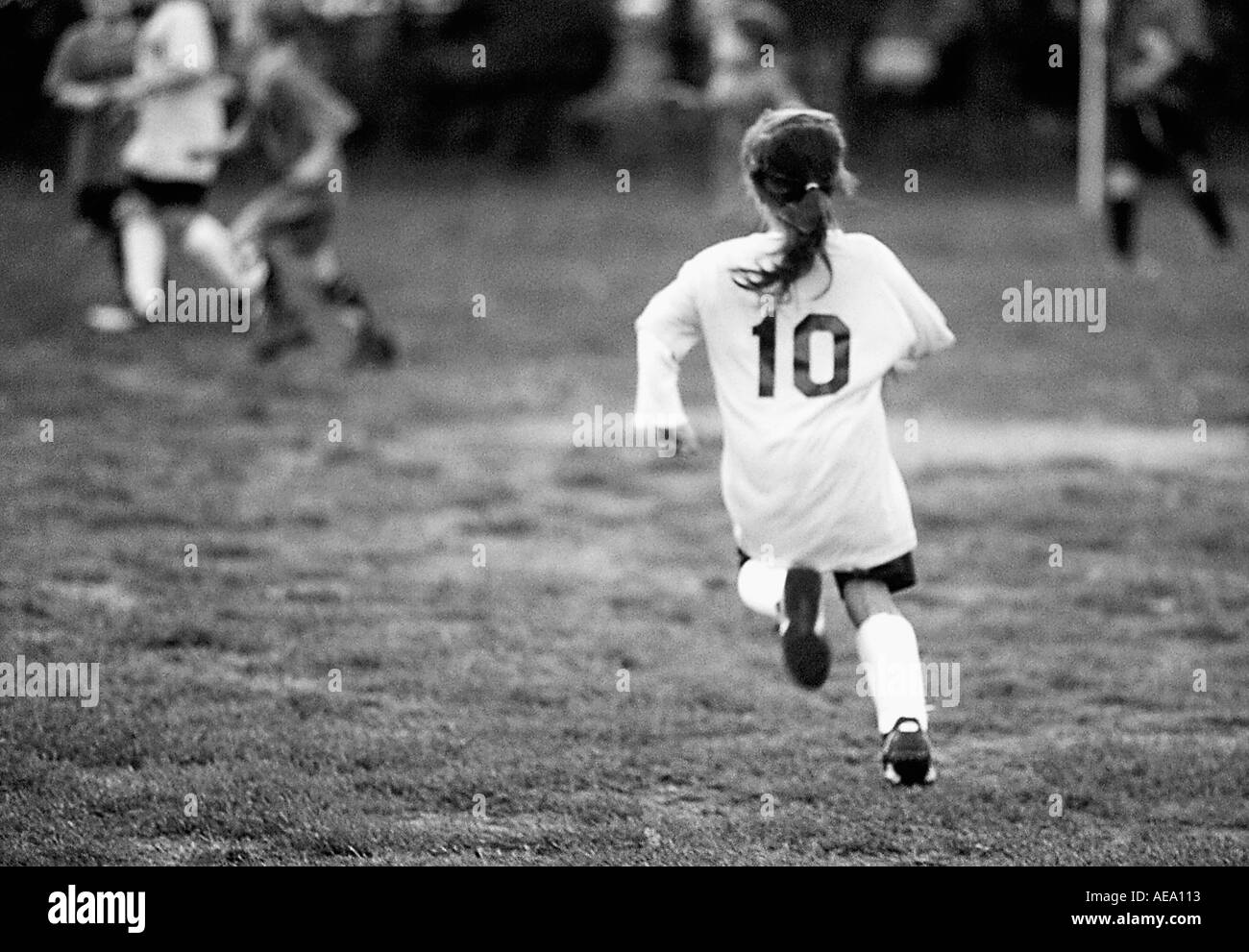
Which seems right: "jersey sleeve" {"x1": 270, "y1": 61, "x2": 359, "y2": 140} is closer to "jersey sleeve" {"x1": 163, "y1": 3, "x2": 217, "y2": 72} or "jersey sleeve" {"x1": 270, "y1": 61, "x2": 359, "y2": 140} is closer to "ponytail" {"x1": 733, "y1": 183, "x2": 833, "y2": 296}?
"jersey sleeve" {"x1": 163, "y1": 3, "x2": 217, "y2": 72}

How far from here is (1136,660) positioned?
6.14m

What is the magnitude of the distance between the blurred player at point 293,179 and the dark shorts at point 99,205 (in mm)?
1177

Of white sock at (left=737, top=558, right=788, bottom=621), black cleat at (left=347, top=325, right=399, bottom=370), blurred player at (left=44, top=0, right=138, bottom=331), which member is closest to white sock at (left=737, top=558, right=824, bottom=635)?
white sock at (left=737, top=558, right=788, bottom=621)

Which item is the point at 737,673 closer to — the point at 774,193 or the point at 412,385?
the point at 774,193

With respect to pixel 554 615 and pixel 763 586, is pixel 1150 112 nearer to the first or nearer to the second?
pixel 554 615

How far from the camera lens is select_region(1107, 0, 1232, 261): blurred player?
48.8ft

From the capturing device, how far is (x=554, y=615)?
6.62 meters

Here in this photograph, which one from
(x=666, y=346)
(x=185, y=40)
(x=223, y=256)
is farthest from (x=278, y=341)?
(x=666, y=346)

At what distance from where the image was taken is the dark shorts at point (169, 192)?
12.0m

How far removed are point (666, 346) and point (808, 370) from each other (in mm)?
354

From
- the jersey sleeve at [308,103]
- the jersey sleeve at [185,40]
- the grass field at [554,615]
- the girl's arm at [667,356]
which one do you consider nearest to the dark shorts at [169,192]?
the jersey sleeve at [185,40]

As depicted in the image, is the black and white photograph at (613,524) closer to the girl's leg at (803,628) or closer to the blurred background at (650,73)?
the girl's leg at (803,628)

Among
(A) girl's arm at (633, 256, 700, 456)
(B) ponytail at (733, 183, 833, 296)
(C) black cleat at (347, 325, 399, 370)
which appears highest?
(C) black cleat at (347, 325, 399, 370)
